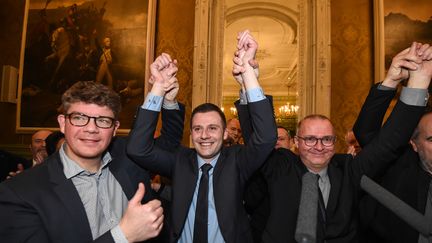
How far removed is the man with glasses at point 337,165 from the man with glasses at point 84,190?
3.06 feet

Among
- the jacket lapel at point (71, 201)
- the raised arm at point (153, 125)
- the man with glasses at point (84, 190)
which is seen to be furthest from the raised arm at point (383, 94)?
the jacket lapel at point (71, 201)

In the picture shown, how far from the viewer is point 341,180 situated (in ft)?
7.92

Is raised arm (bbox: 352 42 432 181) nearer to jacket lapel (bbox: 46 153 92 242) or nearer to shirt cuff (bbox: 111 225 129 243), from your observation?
shirt cuff (bbox: 111 225 129 243)

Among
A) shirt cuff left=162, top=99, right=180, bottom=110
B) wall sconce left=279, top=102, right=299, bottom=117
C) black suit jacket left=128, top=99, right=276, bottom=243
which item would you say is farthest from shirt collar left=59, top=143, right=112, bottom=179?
wall sconce left=279, top=102, right=299, bottom=117

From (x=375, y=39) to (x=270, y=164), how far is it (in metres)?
5.55

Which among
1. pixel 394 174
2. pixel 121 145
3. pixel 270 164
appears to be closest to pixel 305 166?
pixel 270 164

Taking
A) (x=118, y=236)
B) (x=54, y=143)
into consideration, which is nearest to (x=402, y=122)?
(x=118, y=236)

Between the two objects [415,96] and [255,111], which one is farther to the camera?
[255,111]

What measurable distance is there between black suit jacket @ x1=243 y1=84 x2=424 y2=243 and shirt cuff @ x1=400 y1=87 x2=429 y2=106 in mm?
32

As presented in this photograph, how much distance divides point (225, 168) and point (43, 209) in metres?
1.11

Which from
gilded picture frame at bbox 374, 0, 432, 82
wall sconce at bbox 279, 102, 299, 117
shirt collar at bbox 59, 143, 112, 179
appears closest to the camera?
shirt collar at bbox 59, 143, 112, 179

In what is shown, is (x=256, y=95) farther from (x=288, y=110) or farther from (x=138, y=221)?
(x=288, y=110)

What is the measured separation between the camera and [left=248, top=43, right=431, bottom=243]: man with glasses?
6.52 feet

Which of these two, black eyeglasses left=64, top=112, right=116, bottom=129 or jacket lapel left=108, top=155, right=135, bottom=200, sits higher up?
black eyeglasses left=64, top=112, right=116, bottom=129
